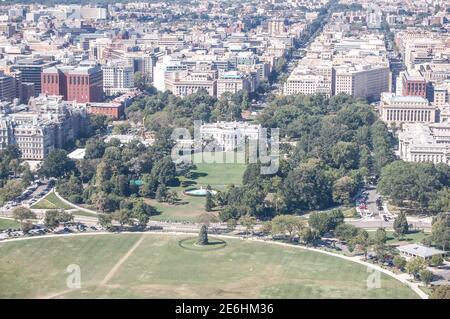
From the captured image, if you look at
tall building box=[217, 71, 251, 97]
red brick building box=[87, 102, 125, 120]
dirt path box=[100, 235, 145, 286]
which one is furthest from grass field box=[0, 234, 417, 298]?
tall building box=[217, 71, 251, 97]

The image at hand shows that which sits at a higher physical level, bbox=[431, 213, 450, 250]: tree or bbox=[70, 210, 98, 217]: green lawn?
bbox=[431, 213, 450, 250]: tree

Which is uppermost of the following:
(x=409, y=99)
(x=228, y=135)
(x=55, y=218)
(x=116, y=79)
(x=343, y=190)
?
(x=116, y=79)

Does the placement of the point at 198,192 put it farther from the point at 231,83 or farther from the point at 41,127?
the point at 231,83

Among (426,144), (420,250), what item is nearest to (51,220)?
(420,250)

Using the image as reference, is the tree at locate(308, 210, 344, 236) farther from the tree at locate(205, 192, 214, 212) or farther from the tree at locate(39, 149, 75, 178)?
the tree at locate(39, 149, 75, 178)

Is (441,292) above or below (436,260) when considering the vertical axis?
above
